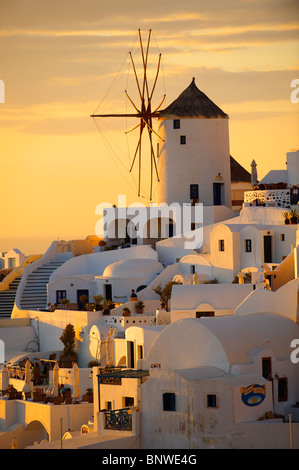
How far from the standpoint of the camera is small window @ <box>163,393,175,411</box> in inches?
1256

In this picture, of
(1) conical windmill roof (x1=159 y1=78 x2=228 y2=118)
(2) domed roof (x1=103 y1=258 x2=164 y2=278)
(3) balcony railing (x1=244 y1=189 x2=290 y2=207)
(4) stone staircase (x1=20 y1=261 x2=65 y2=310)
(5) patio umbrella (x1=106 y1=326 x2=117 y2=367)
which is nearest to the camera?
(5) patio umbrella (x1=106 y1=326 x2=117 y2=367)

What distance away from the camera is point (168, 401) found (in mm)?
32031

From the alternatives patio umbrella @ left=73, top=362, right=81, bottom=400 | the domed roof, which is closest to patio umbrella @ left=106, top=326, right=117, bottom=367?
patio umbrella @ left=73, top=362, right=81, bottom=400

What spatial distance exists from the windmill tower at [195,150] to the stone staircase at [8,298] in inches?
259

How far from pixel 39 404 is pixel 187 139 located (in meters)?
17.0

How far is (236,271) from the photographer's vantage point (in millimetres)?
45656

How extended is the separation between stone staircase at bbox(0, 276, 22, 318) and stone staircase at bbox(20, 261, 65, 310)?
0.83 m

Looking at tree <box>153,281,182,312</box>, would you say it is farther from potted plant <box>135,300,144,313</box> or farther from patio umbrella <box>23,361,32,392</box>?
patio umbrella <box>23,361,32,392</box>

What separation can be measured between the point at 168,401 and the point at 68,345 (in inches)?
534

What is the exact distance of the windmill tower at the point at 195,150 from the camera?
173 feet

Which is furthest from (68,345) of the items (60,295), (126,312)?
(60,295)

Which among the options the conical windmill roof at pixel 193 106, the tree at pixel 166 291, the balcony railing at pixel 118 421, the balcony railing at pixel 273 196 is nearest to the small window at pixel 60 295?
the tree at pixel 166 291

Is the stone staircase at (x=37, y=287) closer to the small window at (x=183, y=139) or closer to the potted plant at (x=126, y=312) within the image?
the potted plant at (x=126, y=312)

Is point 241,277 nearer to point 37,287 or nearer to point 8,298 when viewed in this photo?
point 37,287
